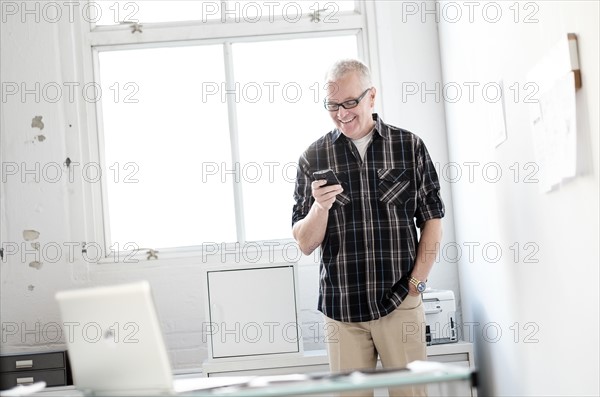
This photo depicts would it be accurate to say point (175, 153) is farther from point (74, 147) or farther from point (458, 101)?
point (458, 101)

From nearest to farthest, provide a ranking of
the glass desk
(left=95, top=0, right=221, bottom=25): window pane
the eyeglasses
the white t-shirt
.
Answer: the glass desk
the eyeglasses
the white t-shirt
(left=95, top=0, right=221, bottom=25): window pane

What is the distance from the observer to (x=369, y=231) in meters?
3.20

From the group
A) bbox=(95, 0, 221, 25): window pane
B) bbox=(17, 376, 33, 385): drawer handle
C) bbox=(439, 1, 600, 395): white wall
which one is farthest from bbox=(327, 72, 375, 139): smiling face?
bbox=(17, 376, 33, 385): drawer handle

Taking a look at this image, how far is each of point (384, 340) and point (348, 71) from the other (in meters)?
0.98

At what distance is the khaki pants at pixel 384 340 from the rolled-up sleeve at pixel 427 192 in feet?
1.04

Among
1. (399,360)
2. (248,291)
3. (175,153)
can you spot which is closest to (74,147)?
(175,153)

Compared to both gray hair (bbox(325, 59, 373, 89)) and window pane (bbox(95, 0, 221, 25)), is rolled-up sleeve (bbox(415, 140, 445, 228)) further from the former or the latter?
window pane (bbox(95, 0, 221, 25))

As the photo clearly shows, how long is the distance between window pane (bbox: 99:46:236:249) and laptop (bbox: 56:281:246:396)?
2.65m

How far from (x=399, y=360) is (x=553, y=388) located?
20.8 inches

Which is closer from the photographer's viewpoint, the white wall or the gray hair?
the white wall

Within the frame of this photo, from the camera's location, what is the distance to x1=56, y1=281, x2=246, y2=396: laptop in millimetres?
1894

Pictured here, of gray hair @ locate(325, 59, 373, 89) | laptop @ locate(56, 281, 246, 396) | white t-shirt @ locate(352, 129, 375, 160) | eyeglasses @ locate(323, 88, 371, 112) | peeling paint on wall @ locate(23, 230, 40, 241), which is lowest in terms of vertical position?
laptop @ locate(56, 281, 246, 396)

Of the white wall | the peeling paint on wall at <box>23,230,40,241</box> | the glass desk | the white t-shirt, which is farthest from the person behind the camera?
the peeling paint on wall at <box>23,230,40,241</box>

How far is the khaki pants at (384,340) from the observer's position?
310cm
